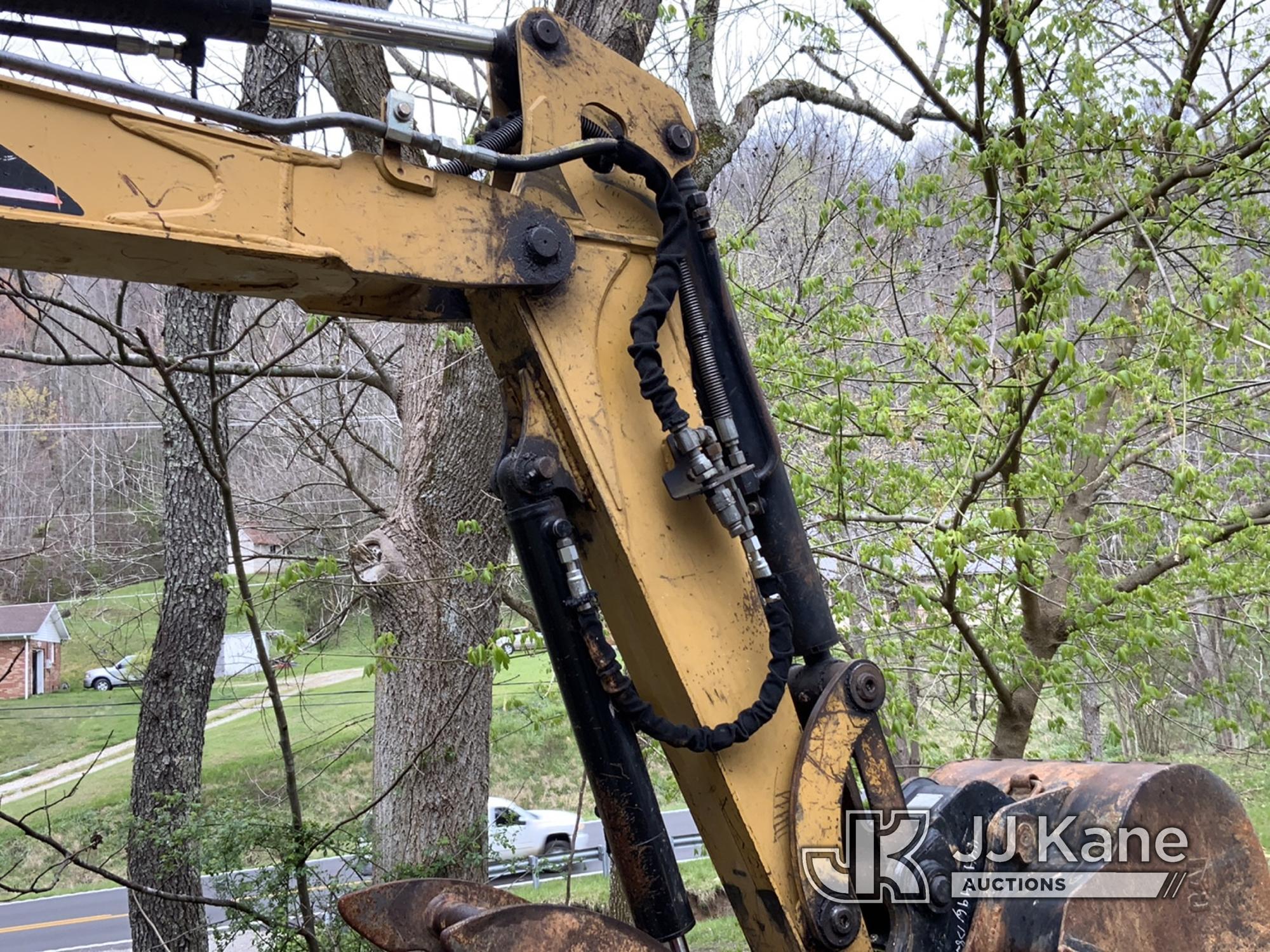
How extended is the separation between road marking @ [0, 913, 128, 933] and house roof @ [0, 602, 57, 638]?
7.26 meters

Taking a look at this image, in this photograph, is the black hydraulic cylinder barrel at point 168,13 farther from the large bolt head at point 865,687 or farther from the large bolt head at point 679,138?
the large bolt head at point 865,687

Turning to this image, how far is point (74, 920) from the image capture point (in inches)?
603

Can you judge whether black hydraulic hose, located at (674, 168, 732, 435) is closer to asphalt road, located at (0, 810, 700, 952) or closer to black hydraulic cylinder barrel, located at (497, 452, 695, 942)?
black hydraulic cylinder barrel, located at (497, 452, 695, 942)

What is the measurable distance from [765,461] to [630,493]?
36 cm

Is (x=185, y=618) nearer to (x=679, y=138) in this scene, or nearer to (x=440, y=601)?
(x=440, y=601)

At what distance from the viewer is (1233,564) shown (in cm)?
650

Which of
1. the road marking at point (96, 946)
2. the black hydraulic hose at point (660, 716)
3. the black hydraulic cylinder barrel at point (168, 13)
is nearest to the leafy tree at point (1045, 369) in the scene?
the black hydraulic hose at point (660, 716)

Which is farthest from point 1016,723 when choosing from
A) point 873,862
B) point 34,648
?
point 34,648

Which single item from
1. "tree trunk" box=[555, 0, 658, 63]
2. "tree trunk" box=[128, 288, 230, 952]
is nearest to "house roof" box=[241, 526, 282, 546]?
"tree trunk" box=[128, 288, 230, 952]

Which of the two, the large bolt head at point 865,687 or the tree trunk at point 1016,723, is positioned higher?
the large bolt head at point 865,687

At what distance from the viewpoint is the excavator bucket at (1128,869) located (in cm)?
216

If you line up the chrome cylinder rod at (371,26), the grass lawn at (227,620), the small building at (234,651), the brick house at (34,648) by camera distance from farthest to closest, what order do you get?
the brick house at (34,648) < the small building at (234,651) < the grass lawn at (227,620) < the chrome cylinder rod at (371,26)

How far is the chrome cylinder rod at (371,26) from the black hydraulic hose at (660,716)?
3.64 ft

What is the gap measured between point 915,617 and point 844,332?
6.87ft
